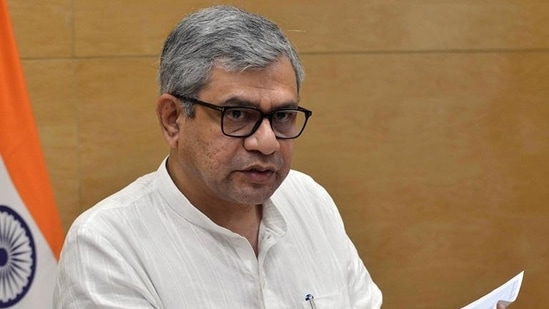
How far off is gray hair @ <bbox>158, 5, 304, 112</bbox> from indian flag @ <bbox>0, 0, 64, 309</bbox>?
0.70 metres

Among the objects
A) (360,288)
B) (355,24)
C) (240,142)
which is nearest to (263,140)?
(240,142)

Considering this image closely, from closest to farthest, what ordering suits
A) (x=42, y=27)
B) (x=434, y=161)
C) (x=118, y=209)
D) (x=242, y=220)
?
1. (x=118, y=209)
2. (x=242, y=220)
3. (x=42, y=27)
4. (x=434, y=161)

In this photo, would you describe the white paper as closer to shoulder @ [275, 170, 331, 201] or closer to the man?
the man

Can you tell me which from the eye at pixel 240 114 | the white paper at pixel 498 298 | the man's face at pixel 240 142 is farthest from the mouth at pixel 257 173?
the white paper at pixel 498 298

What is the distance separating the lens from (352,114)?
3359mm

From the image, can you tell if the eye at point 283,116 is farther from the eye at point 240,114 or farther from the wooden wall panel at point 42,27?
the wooden wall panel at point 42,27

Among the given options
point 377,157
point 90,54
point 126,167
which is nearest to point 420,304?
point 377,157

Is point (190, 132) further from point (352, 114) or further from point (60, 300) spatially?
point (352, 114)

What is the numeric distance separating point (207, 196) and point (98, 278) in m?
0.30

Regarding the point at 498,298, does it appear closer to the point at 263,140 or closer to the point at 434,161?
the point at 263,140

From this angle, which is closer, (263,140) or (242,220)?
(263,140)

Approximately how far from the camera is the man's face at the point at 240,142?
1.95m

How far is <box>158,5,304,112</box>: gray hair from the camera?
1952 mm

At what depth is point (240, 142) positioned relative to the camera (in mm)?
1956
